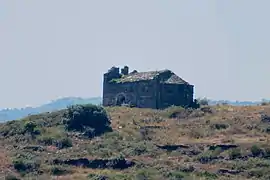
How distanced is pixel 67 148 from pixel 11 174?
9.89 meters

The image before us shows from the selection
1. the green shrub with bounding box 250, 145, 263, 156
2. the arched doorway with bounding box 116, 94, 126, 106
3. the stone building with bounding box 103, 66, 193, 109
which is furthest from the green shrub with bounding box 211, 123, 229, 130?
the arched doorway with bounding box 116, 94, 126, 106

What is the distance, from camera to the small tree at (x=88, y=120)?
77.4m

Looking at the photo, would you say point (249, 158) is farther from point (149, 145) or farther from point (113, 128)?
point (113, 128)

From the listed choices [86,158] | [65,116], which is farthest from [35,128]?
[86,158]

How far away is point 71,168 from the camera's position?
63656 millimetres

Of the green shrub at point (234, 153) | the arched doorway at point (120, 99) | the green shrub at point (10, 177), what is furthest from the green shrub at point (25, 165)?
the arched doorway at point (120, 99)

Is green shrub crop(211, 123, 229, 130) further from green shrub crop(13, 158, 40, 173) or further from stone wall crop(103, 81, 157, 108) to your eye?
green shrub crop(13, 158, 40, 173)

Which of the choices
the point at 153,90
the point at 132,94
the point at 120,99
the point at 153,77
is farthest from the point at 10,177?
the point at 120,99

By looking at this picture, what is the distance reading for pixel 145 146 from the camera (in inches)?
2758

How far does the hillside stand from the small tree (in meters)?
0.29

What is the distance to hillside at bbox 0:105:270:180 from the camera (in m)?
62.3

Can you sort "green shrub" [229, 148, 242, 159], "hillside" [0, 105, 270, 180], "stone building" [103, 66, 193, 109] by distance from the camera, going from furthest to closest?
"stone building" [103, 66, 193, 109] → "green shrub" [229, 148, 242, 159] → "hillside" [0, 105, 270, 180]

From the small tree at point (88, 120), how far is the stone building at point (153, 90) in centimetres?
1287

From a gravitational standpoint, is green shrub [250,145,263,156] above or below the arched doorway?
below
